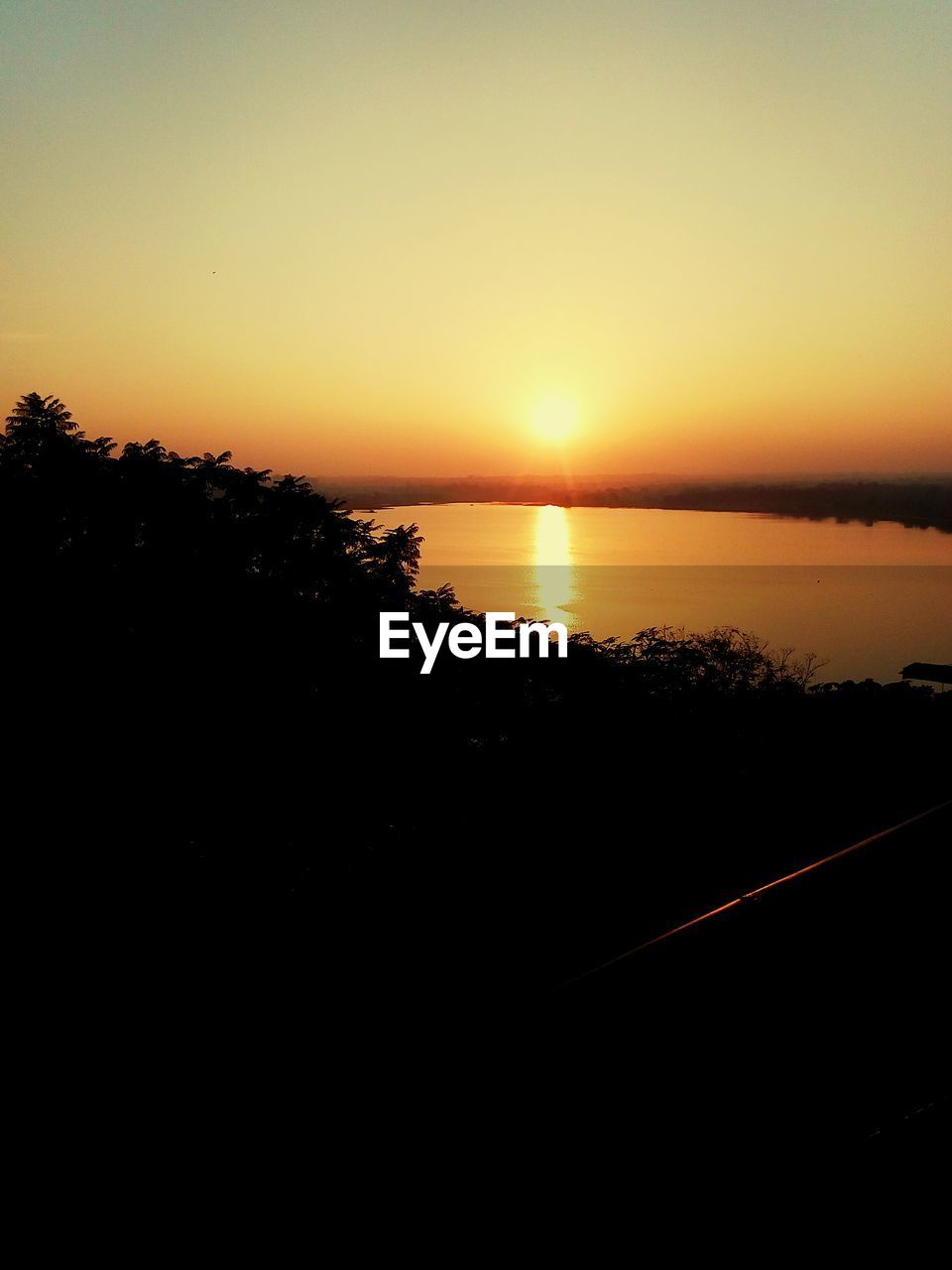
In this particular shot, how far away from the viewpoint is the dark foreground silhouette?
78.7 inches

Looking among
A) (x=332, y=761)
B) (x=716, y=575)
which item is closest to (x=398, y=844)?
(x=332, y=761)

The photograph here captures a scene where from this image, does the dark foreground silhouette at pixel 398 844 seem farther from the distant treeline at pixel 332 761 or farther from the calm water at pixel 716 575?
the calm water at pixel 716 575

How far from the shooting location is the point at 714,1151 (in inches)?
65.5

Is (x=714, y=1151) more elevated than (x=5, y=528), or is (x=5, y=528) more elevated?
(x=5, y=528)

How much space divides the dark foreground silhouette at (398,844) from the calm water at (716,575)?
135ft

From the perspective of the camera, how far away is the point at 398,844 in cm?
1319

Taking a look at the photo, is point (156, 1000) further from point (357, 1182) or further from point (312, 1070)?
point (357, 1182)

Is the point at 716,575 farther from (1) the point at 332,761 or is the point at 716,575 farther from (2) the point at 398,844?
(2) the point at 398,844

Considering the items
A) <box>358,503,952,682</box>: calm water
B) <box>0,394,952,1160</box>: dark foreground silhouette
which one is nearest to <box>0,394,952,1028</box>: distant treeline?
<box>0,394,952,1160</box>: dark foreground silhouette

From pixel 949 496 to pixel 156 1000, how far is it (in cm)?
9798

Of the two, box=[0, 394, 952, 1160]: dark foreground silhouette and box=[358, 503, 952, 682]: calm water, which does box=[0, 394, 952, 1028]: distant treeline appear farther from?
box=[358, 503, 952, 682]: calm water

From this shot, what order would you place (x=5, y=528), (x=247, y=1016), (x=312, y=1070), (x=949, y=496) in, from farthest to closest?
1. (x=949, y=496)
2. (x=5, y=528)
3. (x=247, y=1016)
4. (x=312, y=1070)

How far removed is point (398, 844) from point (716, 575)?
85.1 meters

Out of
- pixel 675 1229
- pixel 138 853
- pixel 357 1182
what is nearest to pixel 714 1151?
pixel 675 1229
